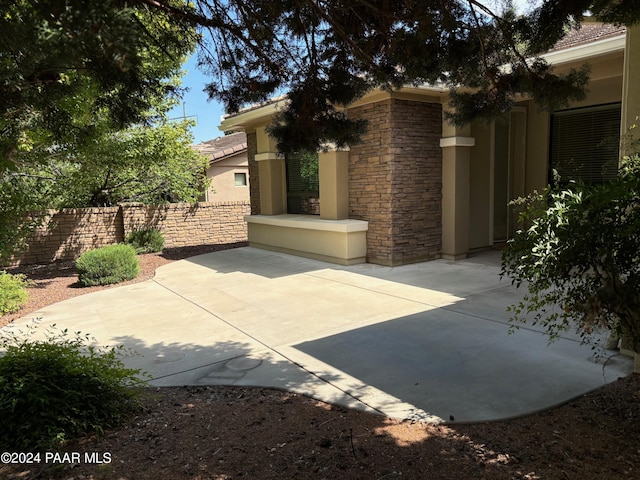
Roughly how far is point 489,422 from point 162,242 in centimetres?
1229

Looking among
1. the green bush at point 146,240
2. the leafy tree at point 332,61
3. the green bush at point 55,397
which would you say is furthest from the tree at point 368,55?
the green bush at point 146,240

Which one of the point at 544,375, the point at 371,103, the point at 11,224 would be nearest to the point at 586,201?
the point at 544,375

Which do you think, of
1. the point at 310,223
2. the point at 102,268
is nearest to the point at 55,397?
the point at 102,268

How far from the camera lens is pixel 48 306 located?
7.43 metres

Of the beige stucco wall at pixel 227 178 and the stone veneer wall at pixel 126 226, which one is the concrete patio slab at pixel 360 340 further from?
the beige stucco wall at pixel 227 178

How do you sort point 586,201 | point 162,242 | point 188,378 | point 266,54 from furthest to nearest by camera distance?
point 162,242 < point 266,54 < point 188,378 < point 586,201

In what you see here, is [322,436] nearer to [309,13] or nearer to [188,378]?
[188,378]

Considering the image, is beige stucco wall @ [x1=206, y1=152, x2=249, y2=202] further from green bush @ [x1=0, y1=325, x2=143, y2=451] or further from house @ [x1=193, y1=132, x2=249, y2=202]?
green bush @ [x1=0, y1=325, x2=143, y2=451]

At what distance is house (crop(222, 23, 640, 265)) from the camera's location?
9.02m

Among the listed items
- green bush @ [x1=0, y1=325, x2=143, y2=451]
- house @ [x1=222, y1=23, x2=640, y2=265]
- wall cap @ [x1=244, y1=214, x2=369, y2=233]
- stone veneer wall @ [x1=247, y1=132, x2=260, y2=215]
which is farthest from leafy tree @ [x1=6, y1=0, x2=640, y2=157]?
stone veneer wall @ [x1=247, y1=132, x2=260, y2=215]

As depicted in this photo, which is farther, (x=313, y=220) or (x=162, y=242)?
(x=162, y=242)

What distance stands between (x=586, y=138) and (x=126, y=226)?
1226 cm

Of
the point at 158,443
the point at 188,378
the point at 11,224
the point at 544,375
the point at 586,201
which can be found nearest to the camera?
the point at 586,201

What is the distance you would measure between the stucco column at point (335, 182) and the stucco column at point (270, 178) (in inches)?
105
